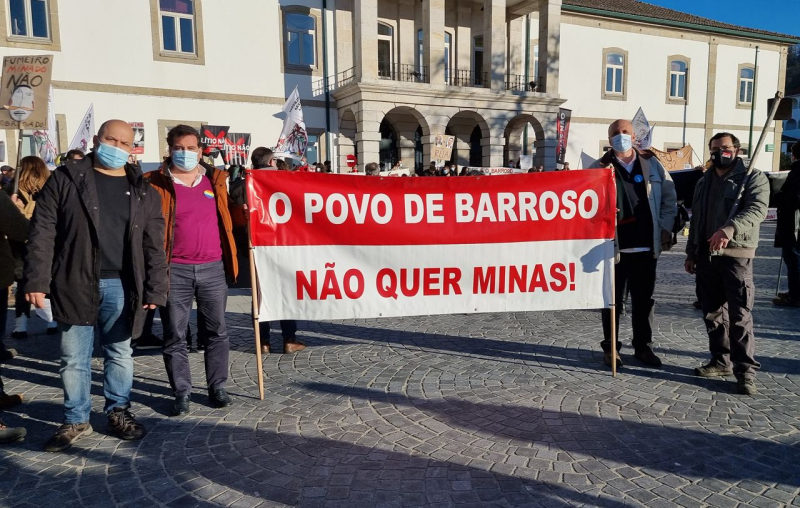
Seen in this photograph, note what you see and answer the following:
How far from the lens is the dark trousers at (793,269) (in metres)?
7.33

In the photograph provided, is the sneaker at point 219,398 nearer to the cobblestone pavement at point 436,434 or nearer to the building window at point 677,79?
the cobblestone pavement at point 436,434

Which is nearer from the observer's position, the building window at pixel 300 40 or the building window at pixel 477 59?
the building window at pixel 300 40

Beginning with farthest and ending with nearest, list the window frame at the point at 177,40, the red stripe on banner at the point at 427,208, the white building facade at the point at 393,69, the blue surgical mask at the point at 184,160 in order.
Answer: the window frame at the point at 177,40 < the white building facade at the point at 393,69 < the red stripe on banner at the point at 427,208 < the blue surgical mask at the point at 184,160

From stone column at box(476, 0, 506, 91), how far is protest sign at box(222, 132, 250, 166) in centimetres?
1010

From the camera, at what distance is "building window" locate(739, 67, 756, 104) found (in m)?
29.7

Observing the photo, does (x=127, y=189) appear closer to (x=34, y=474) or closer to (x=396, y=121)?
(x=34, y=474)

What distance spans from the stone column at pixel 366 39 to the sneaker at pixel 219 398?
16908 mm

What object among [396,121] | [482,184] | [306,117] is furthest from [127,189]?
[396,121]

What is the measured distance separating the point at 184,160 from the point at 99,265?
37.7 inches

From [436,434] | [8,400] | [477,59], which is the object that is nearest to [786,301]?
[436,434]

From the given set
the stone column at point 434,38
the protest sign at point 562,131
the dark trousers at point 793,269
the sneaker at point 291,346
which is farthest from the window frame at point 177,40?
the dark trousers at point 793,269

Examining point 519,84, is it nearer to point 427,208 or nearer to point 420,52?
point 420,52

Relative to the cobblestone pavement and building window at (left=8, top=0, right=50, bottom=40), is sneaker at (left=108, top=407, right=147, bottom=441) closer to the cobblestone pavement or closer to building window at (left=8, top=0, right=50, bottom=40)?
the cobblestone pavement

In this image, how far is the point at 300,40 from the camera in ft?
66.3
